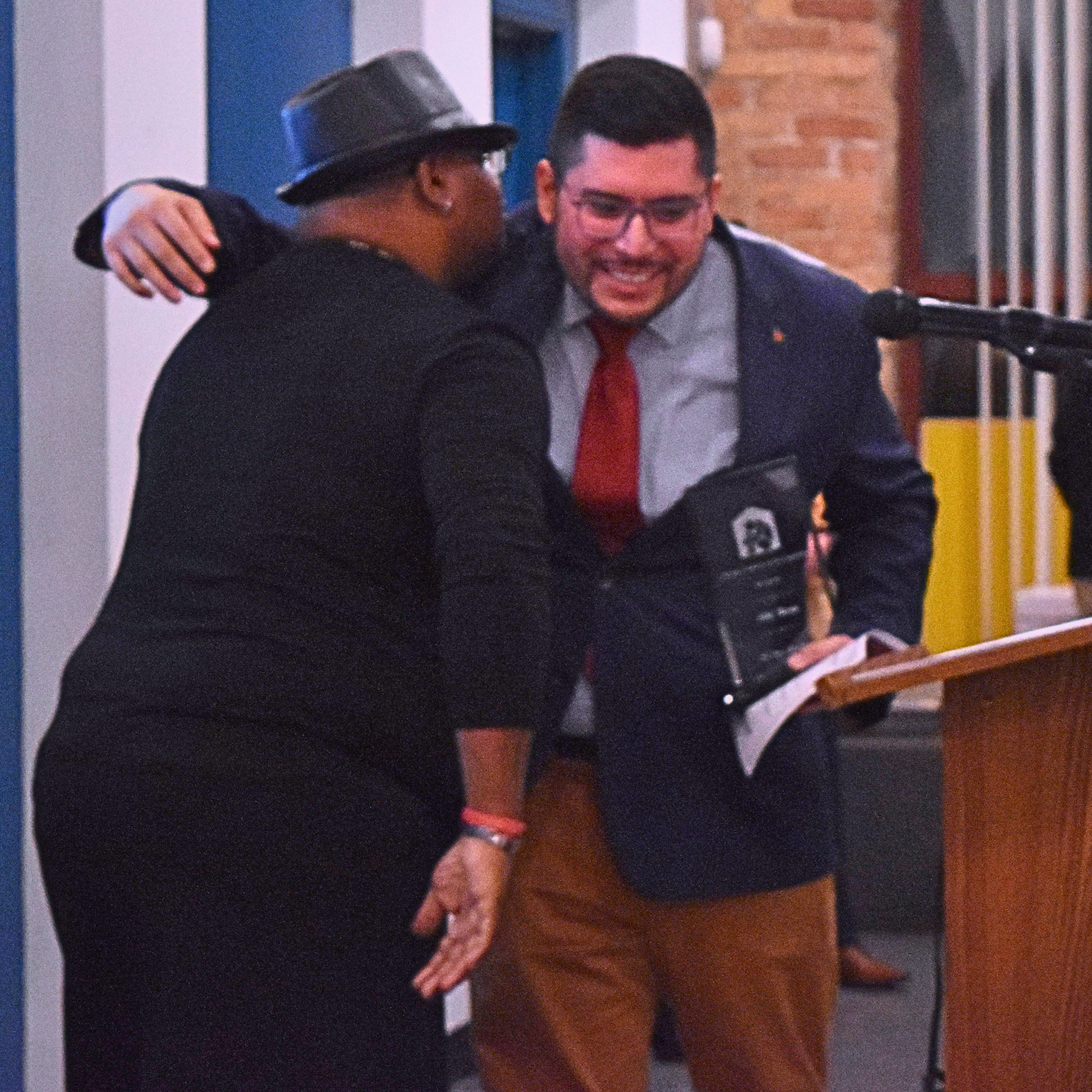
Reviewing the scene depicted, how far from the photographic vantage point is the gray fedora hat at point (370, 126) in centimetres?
189

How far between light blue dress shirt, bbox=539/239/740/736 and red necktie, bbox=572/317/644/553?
11 millimetres

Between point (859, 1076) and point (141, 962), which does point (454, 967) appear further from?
point (859, 1076)

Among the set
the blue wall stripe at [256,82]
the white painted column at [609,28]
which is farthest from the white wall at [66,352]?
the white painted column at [609,28]

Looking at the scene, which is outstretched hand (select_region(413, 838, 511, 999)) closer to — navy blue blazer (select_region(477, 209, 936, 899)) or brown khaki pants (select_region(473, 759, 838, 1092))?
navy blue blazer (select_region(477, 209, 936, 899))

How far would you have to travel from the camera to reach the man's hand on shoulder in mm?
1876

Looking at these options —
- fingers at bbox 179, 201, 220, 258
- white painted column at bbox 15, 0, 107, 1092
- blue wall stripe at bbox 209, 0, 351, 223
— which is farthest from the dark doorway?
fingers at bbox 179, 201, 220, 258

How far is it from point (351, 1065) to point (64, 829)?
1.04 ft

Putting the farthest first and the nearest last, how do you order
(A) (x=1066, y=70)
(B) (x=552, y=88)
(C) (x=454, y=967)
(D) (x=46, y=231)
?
(A) (x=1066, y=70) < (B) (x=552, y=88) < (D) (x=46, y=231) < (C) (x=454, y=967)

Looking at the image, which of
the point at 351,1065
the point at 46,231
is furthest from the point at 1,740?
the point at 351,1065

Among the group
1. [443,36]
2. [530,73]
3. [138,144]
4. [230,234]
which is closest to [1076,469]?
[443,36]

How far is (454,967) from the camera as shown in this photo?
172 cm

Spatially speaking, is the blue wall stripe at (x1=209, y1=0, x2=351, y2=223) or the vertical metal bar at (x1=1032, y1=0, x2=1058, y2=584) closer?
the blue wall stripe at (x1=209, y1=0, x2=351, y2=223)

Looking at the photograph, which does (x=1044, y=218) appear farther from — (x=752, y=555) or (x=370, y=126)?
(x=370, y=126)

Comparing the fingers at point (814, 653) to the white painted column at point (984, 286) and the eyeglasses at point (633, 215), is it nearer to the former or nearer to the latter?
the eyeglasses at point (633, 215)
